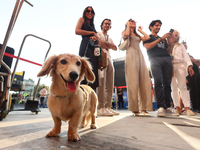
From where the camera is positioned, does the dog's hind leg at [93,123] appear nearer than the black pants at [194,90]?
Yes

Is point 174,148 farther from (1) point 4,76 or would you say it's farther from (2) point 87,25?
(1) point 4,76

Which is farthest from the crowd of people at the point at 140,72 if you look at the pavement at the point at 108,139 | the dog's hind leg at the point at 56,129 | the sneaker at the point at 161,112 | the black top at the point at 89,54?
the dog's hind leg at the point at 56,129

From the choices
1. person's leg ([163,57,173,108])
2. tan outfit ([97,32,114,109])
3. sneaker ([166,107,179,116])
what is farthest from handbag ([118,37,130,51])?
sneaker ([166,107,179,116])

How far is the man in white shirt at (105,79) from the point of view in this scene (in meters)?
3.21

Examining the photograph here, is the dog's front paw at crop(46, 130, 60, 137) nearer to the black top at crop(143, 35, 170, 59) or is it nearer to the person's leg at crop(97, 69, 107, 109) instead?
the person's leg at crop(97, 69, 107, 109)

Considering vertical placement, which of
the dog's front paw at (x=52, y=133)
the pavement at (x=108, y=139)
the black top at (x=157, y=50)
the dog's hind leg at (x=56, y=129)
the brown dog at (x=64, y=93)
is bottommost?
the pavement at (x=108, y=139)

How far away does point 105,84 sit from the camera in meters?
3.47

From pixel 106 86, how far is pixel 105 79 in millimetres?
220

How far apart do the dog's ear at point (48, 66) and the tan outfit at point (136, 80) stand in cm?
227

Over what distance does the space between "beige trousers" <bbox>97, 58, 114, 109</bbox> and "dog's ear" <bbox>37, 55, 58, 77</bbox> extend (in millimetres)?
1750

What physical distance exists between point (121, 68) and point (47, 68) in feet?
40.9

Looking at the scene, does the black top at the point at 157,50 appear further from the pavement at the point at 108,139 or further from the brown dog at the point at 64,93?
the brown dog at the point at 64,93

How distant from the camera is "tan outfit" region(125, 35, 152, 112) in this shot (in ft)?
10.7

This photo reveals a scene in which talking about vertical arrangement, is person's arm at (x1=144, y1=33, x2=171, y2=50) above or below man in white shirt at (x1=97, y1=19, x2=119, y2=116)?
above
